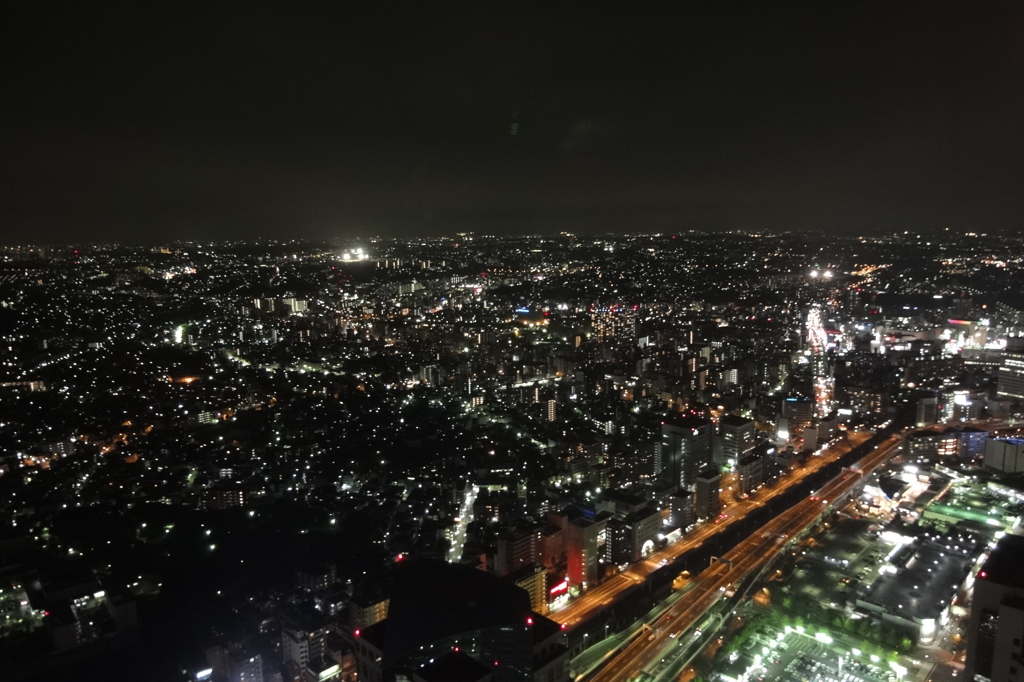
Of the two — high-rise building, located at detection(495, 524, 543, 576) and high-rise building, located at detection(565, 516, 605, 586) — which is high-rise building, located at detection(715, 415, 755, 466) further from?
high-rise building, located at detection(495, 524, 543, 576)

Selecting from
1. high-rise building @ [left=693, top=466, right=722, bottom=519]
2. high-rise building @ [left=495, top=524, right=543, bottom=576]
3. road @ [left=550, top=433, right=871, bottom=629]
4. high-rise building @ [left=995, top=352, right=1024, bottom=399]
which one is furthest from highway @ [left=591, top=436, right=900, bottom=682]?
high-rise building @ [left=995, top=352, right=1024, bottom=399]

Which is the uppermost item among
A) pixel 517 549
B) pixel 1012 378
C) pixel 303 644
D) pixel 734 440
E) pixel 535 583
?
pixel 1012 378

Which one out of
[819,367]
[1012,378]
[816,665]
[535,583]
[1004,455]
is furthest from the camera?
[819,367]

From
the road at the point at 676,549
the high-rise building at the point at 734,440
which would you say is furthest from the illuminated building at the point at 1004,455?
the high-rise building at the point at 734,440

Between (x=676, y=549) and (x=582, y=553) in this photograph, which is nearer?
(x=582, y=553)

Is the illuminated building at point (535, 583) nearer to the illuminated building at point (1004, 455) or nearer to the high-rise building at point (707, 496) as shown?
the high-rise building at point (707, 496)

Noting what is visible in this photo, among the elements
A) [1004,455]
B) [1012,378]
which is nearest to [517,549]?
[1004,455]

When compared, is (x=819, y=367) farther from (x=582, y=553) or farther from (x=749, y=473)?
(x=582, y=553)
